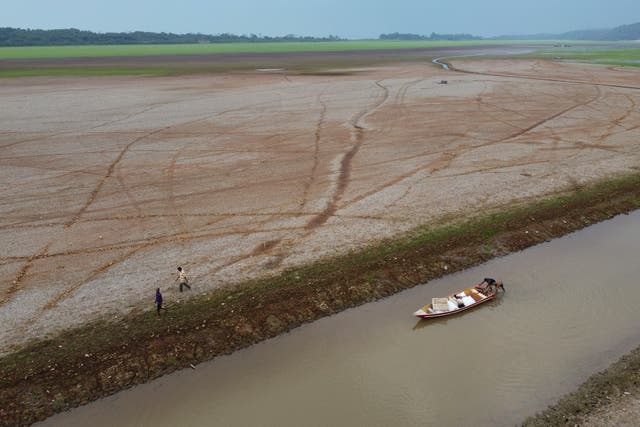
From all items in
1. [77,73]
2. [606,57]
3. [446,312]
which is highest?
[77,73]

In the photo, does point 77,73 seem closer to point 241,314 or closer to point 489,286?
point 241,314

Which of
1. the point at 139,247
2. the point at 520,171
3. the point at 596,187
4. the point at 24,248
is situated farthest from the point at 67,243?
the point at 596,187

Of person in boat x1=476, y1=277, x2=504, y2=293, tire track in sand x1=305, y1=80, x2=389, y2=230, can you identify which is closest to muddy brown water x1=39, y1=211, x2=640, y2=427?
person in boat x1=476, y1=277, x2=504, y2=293

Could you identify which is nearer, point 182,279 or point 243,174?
point 182,279

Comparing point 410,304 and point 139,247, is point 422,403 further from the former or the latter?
point 139,247

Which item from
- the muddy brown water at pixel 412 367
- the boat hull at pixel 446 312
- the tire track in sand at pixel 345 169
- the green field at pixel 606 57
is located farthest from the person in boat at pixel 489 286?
the green field at pixel 606 57

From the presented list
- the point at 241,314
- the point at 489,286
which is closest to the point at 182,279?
the point at 241,314

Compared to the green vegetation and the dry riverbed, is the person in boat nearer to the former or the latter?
the dry riverbed
